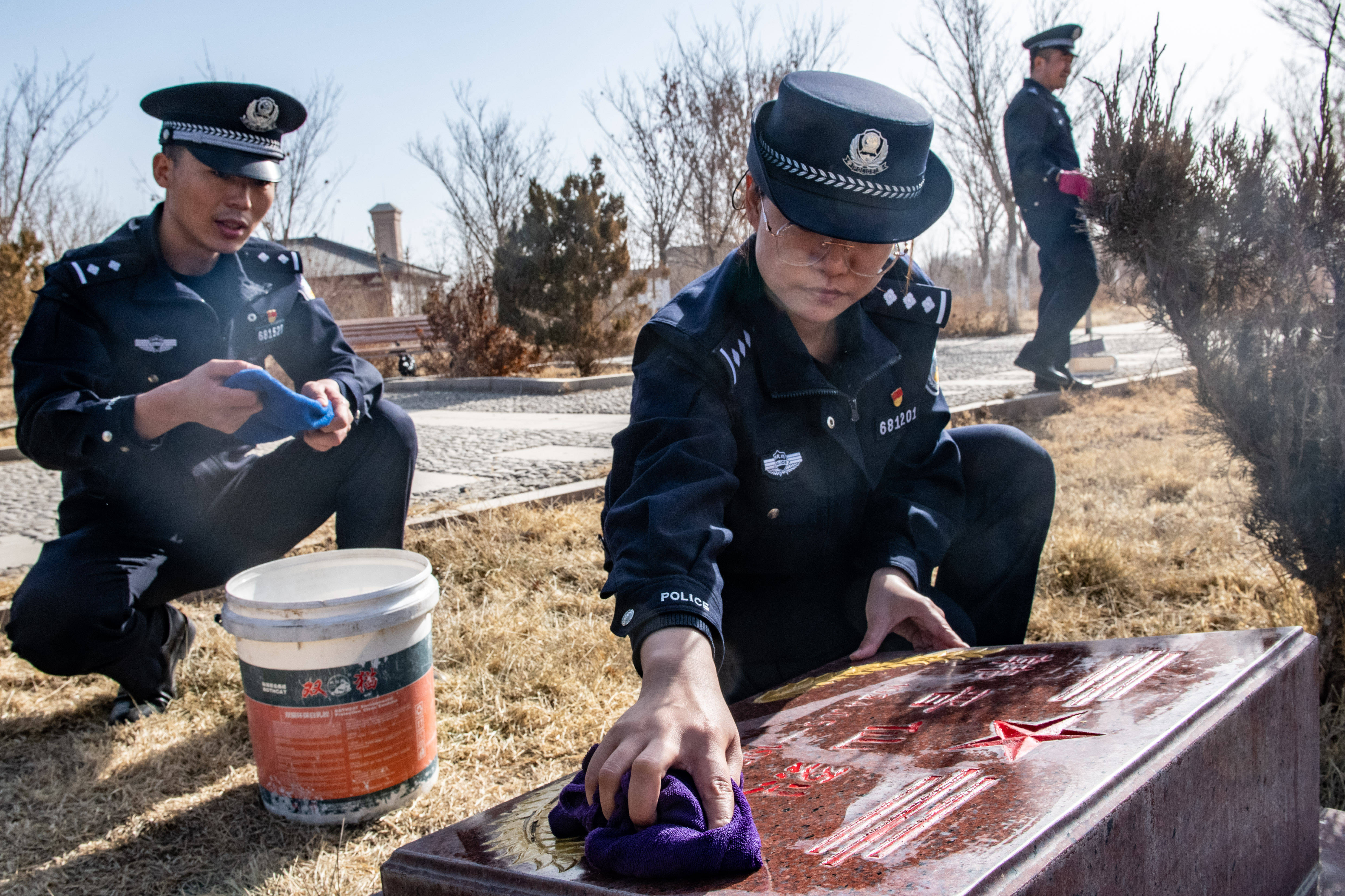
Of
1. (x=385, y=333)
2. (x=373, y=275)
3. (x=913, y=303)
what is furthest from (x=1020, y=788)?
(x=373, y=275)

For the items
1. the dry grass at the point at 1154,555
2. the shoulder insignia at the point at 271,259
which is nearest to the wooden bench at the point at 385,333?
the dry grass at the point at 1154,555

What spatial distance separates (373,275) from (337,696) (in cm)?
3573

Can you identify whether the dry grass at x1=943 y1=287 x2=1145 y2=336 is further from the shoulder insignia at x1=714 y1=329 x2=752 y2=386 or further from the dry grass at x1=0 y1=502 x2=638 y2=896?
the shoulder insignia at x1=714 y1=329 x2=752 y2=386

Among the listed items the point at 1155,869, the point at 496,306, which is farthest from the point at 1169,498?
the point at 496,306

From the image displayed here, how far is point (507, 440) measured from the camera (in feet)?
22.1

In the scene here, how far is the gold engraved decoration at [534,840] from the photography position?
3.37 feet

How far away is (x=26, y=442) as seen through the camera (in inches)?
90.1

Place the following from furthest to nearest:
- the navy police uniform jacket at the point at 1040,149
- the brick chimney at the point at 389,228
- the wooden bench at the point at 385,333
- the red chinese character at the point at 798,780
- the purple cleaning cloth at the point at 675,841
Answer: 1. the brick chimney at the point at 389,228
2. the wooden bench at the point at 385,333
3. the navy police uniform jacket at the point at 1040,149
4. the red chinese character at the point at 798,780
5. the purple cleaning cloth at the point at 675,841

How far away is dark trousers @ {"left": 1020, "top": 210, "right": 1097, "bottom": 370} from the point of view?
6117mm

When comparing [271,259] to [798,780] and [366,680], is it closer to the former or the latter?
→ [366,680]

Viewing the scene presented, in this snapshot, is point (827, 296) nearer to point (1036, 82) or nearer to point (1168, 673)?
point (1168, 673)

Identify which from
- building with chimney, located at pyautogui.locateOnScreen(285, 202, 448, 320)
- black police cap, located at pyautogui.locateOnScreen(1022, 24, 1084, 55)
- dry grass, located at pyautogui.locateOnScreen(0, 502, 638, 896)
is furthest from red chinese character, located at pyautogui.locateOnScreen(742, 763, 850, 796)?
building with chimney, located at pyautogui.locateOnScreen(285, 202, 448, 320)

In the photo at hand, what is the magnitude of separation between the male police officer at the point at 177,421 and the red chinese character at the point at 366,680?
Answer: 69 cm

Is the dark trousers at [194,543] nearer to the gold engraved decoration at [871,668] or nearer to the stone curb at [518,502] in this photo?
the stone curb at [518,502]
